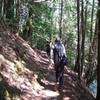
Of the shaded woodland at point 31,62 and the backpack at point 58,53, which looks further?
the backpack at point 58,53

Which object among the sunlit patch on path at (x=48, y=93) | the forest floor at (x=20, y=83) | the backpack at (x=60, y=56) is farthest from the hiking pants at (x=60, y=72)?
the sunlit patch on path at (x=48, y=93)

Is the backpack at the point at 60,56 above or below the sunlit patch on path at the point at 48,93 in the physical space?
above

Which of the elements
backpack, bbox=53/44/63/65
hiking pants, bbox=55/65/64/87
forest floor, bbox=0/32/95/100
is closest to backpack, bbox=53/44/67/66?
backpack, bbox=53/44/63/65

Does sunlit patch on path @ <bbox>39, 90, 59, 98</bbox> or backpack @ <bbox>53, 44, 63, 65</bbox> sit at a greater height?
backpack @ <bbox>53, 44, 63, 65</bbox>

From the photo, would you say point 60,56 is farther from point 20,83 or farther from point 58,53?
point 20,83

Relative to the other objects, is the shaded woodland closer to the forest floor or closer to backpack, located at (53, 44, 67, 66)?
the forest floor

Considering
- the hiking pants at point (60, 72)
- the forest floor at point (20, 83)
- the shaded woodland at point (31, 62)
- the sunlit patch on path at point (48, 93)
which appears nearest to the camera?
the forest floor at point (20, 83)

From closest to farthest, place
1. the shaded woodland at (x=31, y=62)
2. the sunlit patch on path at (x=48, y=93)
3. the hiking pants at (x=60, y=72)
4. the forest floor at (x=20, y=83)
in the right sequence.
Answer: the forest floor at (x=20, y=83) → the shaded woodland at (x=31, y=62) → the sunlit patch on path at (x=48, y=93) → the hiking pants at (x=60, y=72)

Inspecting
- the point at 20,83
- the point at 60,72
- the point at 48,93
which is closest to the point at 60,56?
the point at 60,72

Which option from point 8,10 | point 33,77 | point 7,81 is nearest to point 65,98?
point 33,77

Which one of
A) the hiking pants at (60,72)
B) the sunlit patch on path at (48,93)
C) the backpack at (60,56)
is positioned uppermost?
the backpack at (60,56)

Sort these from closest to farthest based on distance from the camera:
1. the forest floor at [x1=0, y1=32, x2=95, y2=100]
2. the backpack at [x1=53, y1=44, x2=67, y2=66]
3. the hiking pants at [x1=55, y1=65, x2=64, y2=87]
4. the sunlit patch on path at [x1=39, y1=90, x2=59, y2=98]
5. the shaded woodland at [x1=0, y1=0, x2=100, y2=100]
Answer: the forest floor at [x1=0, y1=32, x2=95, y2=100]
the shaded woodland at [x1=0, y1=0, x2=100, y2=100]
the sunlit patch on path at [x1=39, y1=90, x2=59, y2=98]
the backpack at [x1=53, y1=44, x2=67, y2=66]
the hiking pants at [x1=55, y1=65, x2=64, y2=87]

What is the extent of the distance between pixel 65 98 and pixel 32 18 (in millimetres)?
15407

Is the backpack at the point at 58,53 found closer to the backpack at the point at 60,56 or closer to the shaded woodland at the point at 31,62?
the backpack at the point at 60,56
